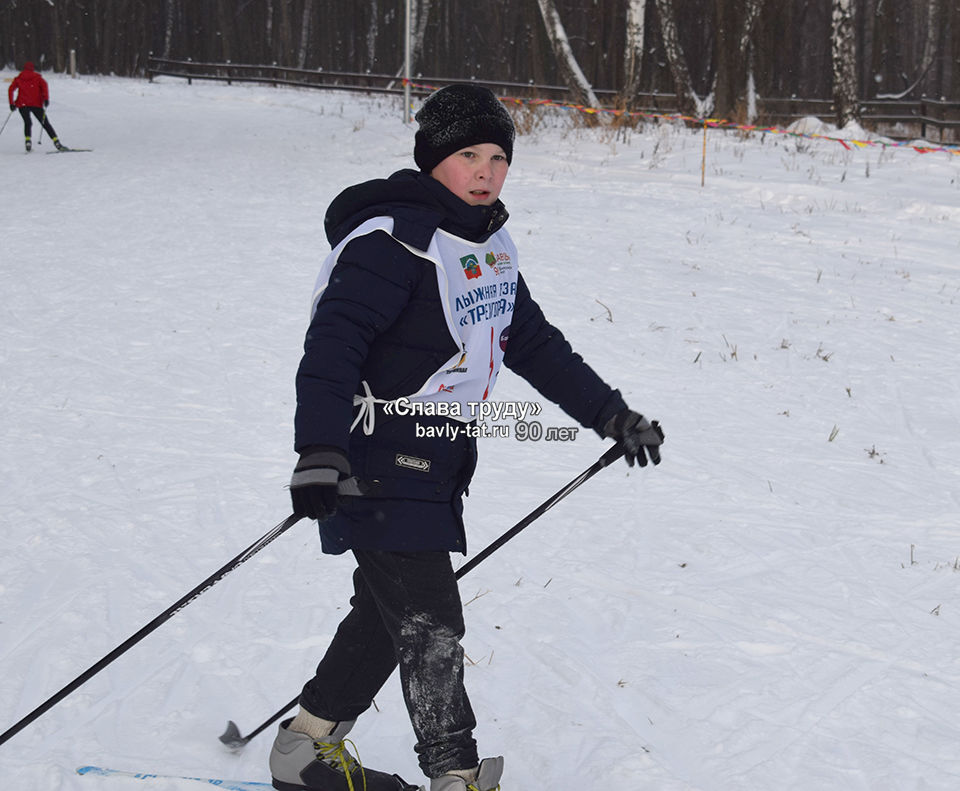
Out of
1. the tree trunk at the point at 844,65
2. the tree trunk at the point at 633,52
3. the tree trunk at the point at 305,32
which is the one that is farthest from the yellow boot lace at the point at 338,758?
the tree trunk at the point at 305,32

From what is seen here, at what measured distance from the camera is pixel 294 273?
30.2 feet

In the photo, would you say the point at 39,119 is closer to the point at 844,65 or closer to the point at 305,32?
the point at 844,65

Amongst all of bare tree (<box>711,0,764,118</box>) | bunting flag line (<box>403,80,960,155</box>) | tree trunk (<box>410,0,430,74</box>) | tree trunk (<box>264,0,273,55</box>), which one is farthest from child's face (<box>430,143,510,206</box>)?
tree trunk (<box>264,0,273,55</box>)

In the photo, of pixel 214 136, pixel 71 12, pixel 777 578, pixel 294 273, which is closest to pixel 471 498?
pixel 777 578

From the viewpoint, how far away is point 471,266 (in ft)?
8.18

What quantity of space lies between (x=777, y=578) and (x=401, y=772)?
2005mm

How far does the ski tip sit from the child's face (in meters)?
1.68

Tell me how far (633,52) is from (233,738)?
17095 mm

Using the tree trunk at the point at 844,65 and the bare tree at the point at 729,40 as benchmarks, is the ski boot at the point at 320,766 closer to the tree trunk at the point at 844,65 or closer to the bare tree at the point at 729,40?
the tree trunk at the point at 844,65

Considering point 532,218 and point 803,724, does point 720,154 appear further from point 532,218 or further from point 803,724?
point 803,724

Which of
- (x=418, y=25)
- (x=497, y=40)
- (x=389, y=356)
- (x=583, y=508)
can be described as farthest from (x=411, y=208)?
(x=497, y=40)

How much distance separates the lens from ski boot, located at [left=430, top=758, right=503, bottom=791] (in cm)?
243

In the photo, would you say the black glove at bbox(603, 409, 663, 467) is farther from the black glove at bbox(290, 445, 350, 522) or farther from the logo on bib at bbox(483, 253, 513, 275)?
the black glove at bbox(290, 445, 350, 522)

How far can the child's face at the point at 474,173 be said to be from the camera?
8.28 ft
